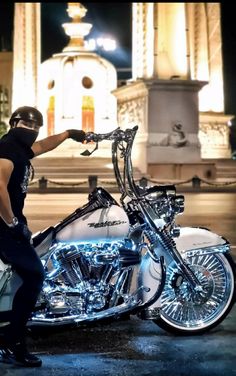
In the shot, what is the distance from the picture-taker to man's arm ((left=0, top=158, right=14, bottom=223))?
426cm

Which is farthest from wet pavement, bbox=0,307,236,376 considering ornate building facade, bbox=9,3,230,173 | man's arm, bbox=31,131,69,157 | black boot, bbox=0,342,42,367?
ornate building facade, bbox=9,3,230,173

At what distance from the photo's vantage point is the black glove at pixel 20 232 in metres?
4.35

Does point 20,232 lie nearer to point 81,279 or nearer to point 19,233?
point 19,233

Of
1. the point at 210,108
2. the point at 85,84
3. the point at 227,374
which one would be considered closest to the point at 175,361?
the point at 227,374

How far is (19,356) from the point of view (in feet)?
14.8

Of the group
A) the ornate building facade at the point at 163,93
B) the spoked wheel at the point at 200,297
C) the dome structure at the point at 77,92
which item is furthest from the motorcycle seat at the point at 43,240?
the dome structure at the point at 77,92

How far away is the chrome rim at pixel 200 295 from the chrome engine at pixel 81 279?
0.45 m

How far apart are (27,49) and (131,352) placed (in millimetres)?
43340

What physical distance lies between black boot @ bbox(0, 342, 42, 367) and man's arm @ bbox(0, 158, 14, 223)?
0.81 m

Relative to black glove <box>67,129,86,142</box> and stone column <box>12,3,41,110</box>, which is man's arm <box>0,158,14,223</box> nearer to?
black glove <box>67,129,86,142</box>

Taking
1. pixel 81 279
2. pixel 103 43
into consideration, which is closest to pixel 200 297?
pixel 81 279

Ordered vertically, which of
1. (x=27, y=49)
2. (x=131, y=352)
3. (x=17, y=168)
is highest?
(x=27, y=49)

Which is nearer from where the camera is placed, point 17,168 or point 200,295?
point 17,168

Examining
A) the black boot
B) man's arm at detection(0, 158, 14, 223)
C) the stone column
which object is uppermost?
the stone column
